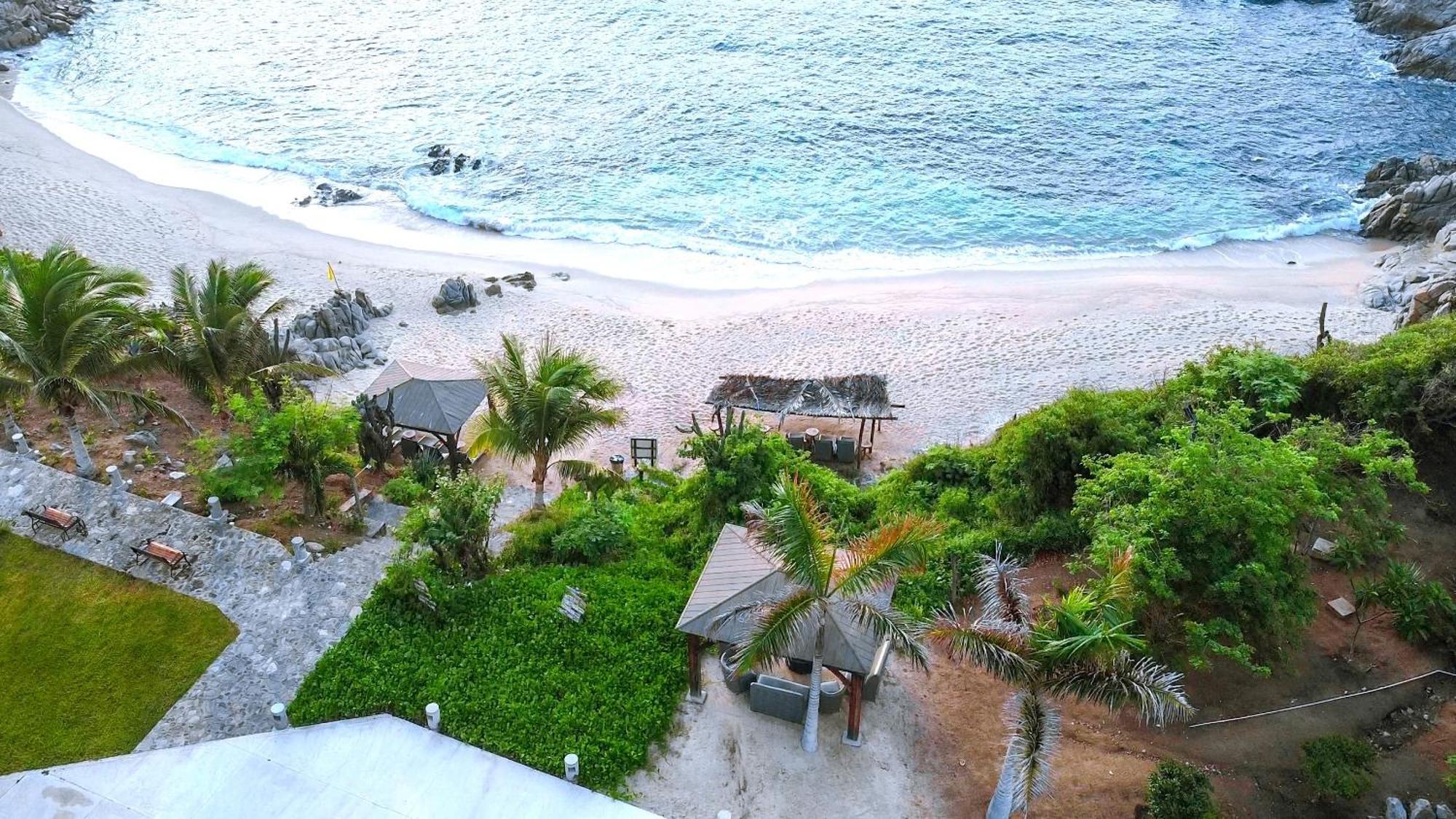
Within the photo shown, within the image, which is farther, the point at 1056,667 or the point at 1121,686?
the point at 1056,667

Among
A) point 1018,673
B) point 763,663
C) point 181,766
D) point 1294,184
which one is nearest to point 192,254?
point 181,766

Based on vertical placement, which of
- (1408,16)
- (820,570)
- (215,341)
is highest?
(1408,16)

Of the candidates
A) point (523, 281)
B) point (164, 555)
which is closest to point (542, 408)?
point (164, 555)

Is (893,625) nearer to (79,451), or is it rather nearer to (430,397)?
(430,397)

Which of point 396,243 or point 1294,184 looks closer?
point 396,243

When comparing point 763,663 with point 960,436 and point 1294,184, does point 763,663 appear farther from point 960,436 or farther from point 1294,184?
point 1294,184

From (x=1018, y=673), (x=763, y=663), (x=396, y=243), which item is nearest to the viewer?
(x=1018, y=673)

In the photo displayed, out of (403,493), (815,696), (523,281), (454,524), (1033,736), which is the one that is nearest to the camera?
(1033,736)

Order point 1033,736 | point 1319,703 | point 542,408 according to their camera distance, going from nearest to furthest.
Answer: point 1033,736
point 1319,703
point 542,408
